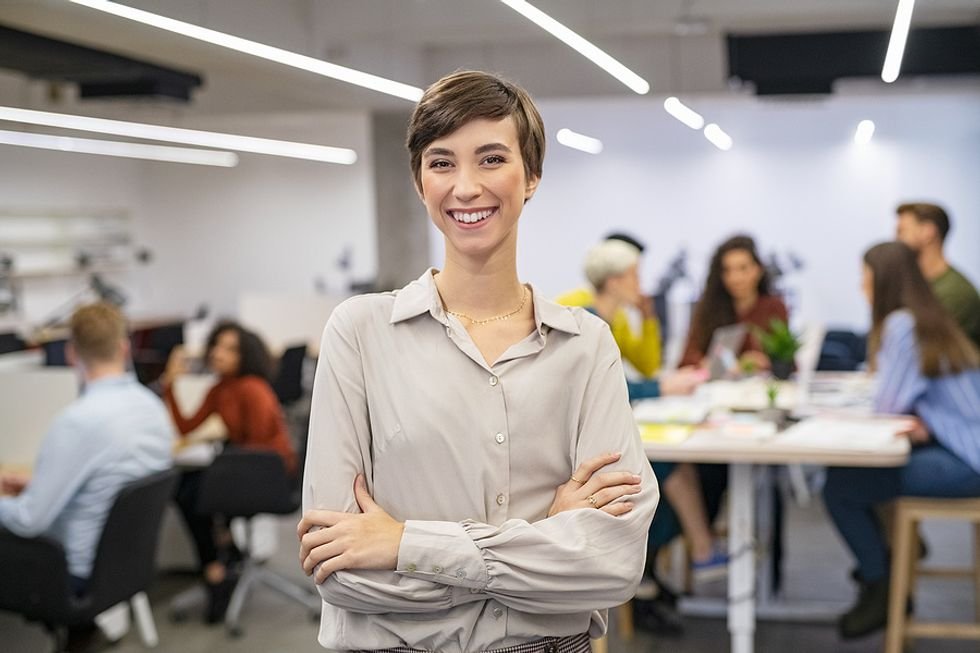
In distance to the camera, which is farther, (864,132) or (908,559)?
(864,132)

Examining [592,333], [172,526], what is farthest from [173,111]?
[592,333]

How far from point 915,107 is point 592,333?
10.9 m

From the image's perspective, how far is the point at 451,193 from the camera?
5.08 feet

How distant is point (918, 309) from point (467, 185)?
307cm

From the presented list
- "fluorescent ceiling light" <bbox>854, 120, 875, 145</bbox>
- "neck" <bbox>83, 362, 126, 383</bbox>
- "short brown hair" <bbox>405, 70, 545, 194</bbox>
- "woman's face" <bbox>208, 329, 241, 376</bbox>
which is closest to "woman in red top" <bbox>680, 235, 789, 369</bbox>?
"woman's face" <bbox>208, 329, 241, 376</bbox>

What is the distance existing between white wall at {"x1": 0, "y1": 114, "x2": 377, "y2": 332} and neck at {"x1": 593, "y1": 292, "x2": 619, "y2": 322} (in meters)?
9.21

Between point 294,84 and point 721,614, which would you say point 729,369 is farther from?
point 294,84

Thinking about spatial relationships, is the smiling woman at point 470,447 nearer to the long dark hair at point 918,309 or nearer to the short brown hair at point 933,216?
the long dark hair at point 918,309

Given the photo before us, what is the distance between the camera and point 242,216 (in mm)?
14367

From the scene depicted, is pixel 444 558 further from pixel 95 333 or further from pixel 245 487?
pixel 245 487

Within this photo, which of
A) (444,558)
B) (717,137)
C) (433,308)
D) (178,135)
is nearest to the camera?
(444,558)

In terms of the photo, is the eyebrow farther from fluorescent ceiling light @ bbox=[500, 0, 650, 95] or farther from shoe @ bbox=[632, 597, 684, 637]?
shoe @ bbox=[632, 597, 684, 637]

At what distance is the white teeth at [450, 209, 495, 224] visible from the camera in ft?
5.08

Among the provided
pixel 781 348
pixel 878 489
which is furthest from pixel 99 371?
pixel 878 489
